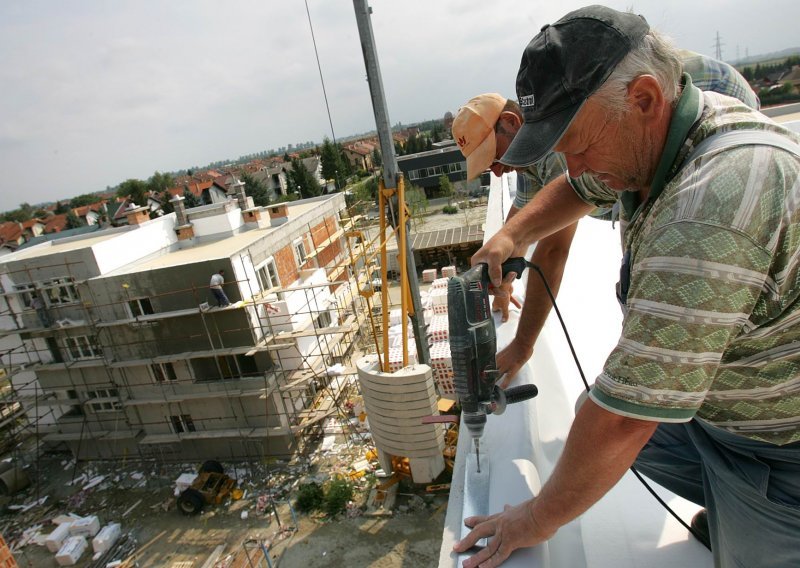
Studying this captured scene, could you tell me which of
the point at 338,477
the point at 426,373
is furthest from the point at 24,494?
the point at 426,373

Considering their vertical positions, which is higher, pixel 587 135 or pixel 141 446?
pixel 587 135

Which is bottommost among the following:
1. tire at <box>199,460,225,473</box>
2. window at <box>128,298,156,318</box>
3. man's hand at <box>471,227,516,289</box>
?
tire at <box>199,460,225,473</box>

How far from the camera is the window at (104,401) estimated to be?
12465mm

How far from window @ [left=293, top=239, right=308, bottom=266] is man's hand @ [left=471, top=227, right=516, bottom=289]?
11347 millimetres

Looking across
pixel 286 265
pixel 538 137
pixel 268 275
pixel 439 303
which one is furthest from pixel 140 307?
pixel 538 137

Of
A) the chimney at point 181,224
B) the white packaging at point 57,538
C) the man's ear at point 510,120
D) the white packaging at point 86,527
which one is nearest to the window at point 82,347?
the chimney at point 181,224

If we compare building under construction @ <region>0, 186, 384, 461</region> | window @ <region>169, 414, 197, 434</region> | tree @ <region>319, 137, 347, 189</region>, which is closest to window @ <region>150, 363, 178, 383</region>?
building under construction @ <region>0, 186, 384, 461</region>

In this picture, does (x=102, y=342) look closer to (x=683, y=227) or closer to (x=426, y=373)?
(x=426, y=373)

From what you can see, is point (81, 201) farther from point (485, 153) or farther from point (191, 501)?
point (485, 153)

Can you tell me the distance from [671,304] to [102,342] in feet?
44.2

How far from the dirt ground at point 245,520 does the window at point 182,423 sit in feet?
3.49

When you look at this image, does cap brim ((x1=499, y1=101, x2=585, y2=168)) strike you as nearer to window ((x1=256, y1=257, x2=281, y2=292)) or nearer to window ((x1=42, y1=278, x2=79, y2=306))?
window ((x1=256, y1=257, x2=281, y2=292))

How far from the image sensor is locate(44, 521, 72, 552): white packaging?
10.7m

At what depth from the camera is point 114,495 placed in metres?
12.1
